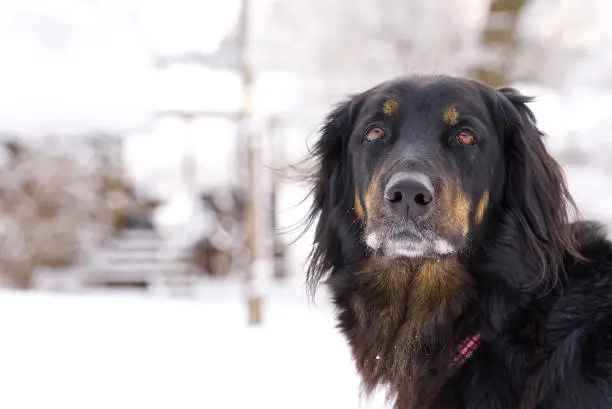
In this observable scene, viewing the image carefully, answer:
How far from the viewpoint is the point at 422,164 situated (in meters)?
2.85

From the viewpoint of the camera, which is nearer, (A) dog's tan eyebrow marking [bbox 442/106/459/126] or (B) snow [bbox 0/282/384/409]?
(A) dog's tan eyebrow marking [bbox 442/106/459/126]

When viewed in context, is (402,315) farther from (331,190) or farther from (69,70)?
(69,70)

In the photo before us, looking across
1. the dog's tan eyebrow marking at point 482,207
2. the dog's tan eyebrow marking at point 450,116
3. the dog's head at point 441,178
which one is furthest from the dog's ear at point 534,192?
the dog's tan eyebrow marking at point 450,116

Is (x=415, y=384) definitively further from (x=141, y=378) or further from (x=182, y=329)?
(x=182, y=329)

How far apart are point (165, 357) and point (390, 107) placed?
15.3ft

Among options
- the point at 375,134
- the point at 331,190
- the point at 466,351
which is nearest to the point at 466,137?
the point at 375,134

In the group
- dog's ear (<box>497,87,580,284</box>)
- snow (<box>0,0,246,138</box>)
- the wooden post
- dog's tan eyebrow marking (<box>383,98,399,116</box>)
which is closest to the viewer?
dog's ear (<box>497,87,580,284</box>)

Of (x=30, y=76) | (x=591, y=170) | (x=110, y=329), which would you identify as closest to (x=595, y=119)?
(x=591, y=170)

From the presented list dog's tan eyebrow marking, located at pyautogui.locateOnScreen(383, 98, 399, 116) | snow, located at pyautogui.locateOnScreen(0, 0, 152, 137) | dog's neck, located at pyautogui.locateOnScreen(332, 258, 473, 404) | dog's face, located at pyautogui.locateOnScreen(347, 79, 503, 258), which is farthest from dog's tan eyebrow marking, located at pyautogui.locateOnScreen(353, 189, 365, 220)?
snow, located at pyautogui.locateOnScreen(0, 0, 152, 137)

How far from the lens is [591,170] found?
11797 mm

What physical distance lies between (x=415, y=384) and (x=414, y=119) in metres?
1.15

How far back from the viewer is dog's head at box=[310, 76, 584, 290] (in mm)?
2842

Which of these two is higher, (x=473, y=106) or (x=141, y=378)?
(x=473, y=106)

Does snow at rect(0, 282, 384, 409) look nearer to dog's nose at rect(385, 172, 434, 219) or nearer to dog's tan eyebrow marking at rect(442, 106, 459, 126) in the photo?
dog's nose at rect(385, 172, 434, 219)
